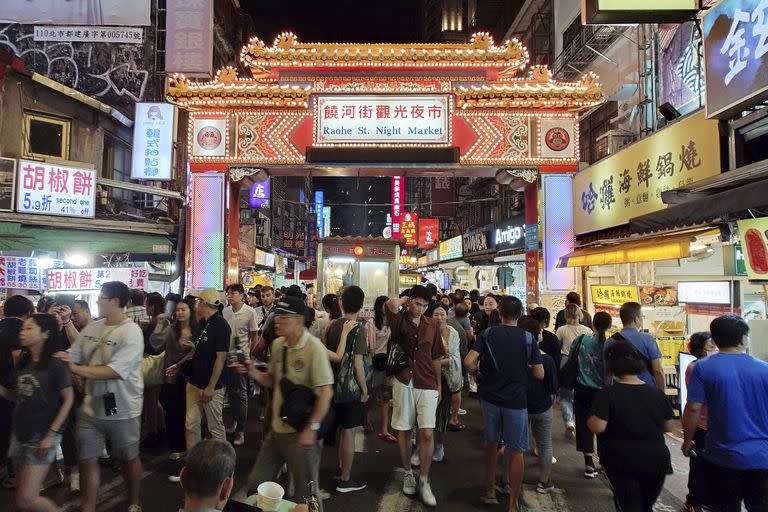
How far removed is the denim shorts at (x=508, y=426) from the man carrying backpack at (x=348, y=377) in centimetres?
133

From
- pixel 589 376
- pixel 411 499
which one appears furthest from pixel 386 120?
pixel 411 499

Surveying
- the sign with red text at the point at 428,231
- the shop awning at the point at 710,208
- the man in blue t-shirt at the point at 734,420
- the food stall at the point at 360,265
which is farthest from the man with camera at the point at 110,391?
the sign with red text at the point at 428,231

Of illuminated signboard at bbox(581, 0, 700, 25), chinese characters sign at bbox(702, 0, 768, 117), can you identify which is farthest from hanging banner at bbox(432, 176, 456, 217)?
illuminated signboard at bbox(581, 0, 700, 25)

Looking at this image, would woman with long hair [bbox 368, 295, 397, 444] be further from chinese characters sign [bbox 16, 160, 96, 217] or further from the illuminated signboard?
chinese characters sign [bbox 16, 160, 96, 217]

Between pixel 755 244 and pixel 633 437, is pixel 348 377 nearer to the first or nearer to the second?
pixel 633 437

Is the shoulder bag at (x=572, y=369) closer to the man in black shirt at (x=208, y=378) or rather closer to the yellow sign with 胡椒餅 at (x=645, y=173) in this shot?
the man in black shirt at (x=208, y=378)

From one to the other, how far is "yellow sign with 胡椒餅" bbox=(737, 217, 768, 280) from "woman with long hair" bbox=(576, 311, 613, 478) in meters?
2.15

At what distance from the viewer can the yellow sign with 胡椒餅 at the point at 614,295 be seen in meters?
9.44

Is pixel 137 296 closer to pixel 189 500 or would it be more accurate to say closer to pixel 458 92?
pixel 189 500

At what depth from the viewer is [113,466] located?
18.8ft

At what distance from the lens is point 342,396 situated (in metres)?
5.11

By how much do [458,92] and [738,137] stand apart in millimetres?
6574

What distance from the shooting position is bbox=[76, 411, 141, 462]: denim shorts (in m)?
3.99

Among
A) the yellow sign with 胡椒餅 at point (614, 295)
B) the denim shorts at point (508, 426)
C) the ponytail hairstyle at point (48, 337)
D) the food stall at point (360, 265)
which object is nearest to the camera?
the ponytail hairstyle at point (48, 337)
